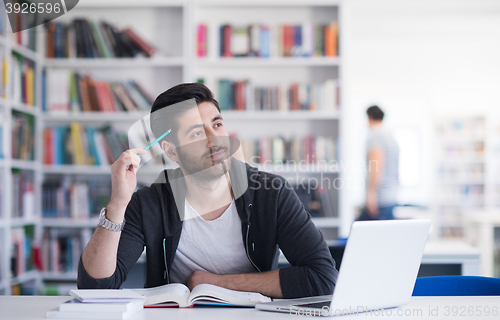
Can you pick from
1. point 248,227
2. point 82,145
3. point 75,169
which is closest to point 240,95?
point 82,145

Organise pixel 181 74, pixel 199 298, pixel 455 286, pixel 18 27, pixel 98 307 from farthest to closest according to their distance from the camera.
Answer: pixel 181 74, pixel 18 27, pixel 455 286, pixel 199 298, pixel 98 307

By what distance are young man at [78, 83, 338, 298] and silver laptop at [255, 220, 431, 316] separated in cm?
22

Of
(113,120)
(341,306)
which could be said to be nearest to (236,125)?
(113,120)

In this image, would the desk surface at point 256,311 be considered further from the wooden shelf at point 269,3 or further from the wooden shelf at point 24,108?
the wooden shelf at point 269,3

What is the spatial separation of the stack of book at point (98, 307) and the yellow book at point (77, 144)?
2532mm

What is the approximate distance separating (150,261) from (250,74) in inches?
94.0

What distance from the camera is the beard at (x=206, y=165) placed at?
4.76 feet

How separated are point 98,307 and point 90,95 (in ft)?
8.83

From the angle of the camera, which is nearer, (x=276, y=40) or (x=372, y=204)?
(x=372, y=204)

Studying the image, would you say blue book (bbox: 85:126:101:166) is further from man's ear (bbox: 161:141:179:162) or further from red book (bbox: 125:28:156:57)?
man's ear (bbox: 161:141:179:162)

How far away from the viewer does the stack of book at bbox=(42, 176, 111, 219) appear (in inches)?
131

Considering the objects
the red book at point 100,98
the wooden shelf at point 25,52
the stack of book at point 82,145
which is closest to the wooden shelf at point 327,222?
the stack of book at point 82,145

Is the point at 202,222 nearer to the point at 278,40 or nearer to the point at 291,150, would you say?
the point at 291,150

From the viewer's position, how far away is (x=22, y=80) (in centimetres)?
308
